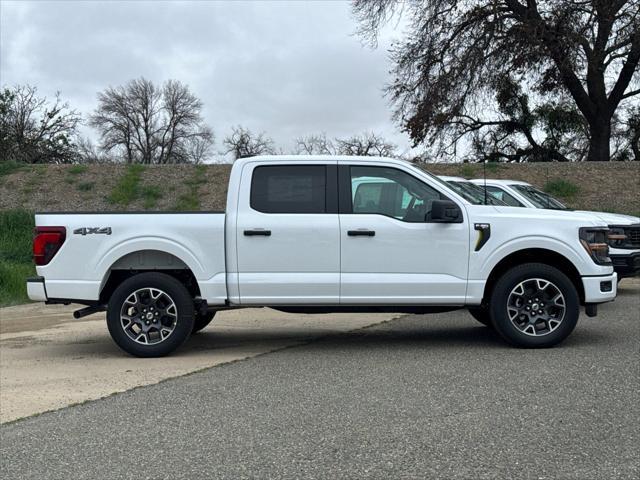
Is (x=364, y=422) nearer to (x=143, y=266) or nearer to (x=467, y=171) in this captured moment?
(x=143, y=266)

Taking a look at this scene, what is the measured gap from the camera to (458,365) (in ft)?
21.9

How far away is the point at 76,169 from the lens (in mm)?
24359

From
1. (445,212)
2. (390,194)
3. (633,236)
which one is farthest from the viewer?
(633,236)

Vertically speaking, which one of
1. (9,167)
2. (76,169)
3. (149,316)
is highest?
(9,167)

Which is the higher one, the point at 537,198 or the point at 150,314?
the point at 537,198

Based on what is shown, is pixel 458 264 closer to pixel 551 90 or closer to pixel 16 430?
pixel 16 430

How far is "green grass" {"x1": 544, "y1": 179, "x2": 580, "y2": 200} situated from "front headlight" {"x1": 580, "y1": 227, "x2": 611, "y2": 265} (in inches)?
560

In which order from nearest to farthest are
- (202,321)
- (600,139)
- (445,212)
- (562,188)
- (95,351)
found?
1. (445,212)
2. (95,351)
3. (202,321)
4. (562,188)
5. (600,139)

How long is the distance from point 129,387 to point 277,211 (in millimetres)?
2397

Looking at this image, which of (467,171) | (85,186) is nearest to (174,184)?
(85,186)

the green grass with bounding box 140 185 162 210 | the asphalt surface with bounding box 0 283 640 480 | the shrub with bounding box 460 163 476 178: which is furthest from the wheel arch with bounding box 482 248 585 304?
the green grass with bounding box 140 185 162 210

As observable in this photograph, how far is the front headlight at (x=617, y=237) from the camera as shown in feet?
34.5

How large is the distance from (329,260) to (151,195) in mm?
16156

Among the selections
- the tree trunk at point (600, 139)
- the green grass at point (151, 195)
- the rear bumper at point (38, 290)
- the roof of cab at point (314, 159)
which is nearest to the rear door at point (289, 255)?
the roof of cab at point (314, 159)
